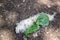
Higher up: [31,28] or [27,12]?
[27,12]

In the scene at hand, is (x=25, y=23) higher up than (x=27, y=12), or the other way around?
(x=27, y=12)

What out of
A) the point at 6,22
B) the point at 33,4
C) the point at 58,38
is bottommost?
the point at 58,38

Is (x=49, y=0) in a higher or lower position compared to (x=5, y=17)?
higher

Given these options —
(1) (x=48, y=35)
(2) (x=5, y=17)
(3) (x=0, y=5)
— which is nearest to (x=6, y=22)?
(2) (x=5, y=17)

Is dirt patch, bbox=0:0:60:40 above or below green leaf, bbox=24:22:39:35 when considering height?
above

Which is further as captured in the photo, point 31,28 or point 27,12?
point 27,12

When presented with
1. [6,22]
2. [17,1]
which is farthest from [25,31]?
[17,1]

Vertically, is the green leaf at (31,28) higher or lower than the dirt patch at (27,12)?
lower

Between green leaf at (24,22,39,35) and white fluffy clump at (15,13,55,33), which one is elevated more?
white fluffy clump at (15,13,55,33)

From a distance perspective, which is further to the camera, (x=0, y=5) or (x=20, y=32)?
(x=0, y=5)

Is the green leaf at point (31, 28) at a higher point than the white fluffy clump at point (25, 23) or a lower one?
lower

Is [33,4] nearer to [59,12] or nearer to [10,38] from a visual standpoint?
[59,12]
